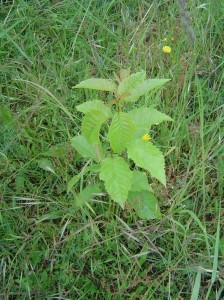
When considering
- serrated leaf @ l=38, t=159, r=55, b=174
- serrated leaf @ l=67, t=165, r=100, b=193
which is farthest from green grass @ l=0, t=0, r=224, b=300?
serrated leaf @ l=67, t=165, r=100, b=193

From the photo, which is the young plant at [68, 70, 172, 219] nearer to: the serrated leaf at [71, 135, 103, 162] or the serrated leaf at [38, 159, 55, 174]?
the serrated leaf at [71, 135, 103, 162]

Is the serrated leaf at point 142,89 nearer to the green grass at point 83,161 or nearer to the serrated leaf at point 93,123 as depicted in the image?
the serrated leaf at point 93,123

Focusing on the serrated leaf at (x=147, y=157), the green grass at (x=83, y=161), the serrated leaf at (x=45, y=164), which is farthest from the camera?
the serrated leaf at (x=45, y=164)

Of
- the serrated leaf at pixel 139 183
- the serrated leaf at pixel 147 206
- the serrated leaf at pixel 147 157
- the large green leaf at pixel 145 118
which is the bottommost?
the serrated leaf at pixel 147 206

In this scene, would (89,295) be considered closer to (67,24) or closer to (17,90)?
(17,90)

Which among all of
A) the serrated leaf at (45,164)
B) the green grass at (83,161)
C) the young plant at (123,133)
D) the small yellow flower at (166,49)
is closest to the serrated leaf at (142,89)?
the young plant at (123,133)

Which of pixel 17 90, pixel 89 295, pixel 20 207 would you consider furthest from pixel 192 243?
pixel 17 90
